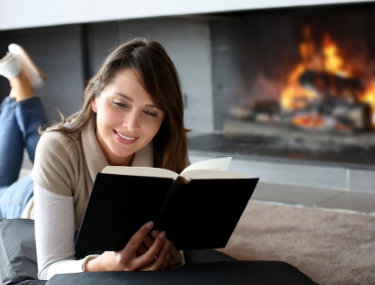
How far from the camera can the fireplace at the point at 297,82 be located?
9.40ft

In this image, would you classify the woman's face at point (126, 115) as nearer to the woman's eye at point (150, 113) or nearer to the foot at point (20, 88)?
the woman's eye at point (150, 113)

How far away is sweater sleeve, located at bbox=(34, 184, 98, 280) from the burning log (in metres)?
2.17

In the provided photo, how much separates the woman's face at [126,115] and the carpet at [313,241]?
90 cm

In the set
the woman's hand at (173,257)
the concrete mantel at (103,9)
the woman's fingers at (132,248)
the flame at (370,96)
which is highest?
the concrete mantel at (103,9)

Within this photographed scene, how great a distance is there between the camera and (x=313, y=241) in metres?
2.08

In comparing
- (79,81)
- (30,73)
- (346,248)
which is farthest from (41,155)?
Result: (79,81)

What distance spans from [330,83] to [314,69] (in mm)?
123

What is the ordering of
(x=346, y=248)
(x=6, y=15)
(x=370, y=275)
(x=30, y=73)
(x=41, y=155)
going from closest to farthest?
1. (x=41, y=155)
2. (x=370, y=275)
3. (x=346, y=248)
4. (x=30, y=73)
5. (x=6, y=15)

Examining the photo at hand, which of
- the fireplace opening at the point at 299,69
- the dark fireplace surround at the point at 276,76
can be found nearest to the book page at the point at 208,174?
the dark fireplace surround at the point at 276,76

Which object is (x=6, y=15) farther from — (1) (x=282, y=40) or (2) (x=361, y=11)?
(2) (x=361, y=11)

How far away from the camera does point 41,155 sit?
3.92 ft

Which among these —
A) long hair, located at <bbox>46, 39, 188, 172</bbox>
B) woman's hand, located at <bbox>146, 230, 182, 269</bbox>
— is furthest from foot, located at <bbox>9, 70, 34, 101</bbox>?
woman's hand, located at <bbox>146, 230, 182, 269</bbox>

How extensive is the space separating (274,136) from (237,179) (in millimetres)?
2269

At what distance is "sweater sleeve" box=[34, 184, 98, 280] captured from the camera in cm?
113
